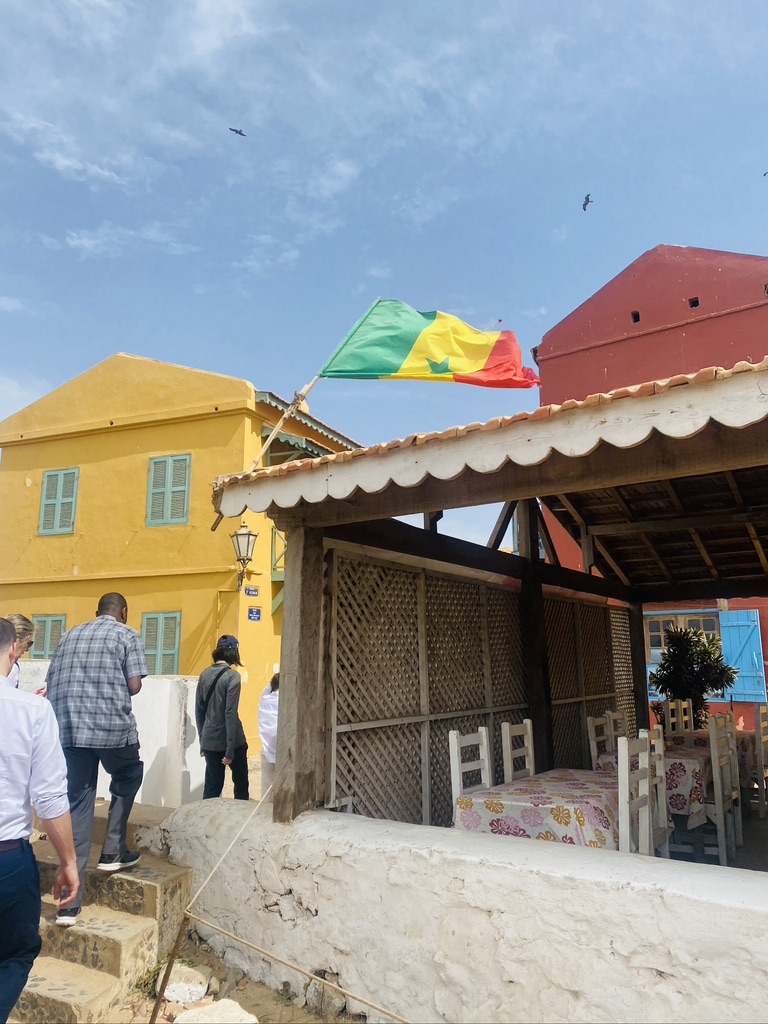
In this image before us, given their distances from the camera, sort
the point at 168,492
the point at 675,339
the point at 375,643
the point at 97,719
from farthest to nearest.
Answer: the point at 675,339 < the point at 168,492 < the point at 375,643 < the point at 97,719

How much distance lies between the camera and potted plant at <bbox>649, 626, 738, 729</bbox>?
29.8ft

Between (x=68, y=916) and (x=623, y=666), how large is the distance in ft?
26.7

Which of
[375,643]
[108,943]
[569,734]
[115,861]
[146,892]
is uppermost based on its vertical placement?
[375,643]

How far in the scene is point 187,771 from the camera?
239 inches

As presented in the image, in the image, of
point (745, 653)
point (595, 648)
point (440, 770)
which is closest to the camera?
point (440, 770)

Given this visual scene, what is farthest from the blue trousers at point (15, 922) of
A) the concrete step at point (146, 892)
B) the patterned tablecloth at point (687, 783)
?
the patterned tablecloth at point (687, 783)

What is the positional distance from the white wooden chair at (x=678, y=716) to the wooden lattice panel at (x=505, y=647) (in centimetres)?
260

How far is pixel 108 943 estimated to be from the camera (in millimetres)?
3295

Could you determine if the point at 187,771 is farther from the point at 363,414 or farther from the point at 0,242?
the point at 363,414

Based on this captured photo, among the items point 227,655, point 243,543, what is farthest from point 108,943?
point 243,543

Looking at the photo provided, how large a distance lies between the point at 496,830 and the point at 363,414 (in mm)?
12524

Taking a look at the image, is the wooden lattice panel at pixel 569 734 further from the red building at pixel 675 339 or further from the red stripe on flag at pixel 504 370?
the red building at pixel 675 339

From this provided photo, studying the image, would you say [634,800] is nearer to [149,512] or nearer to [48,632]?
[149,512]

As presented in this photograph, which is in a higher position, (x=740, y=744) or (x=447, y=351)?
(x=447, y=351)
